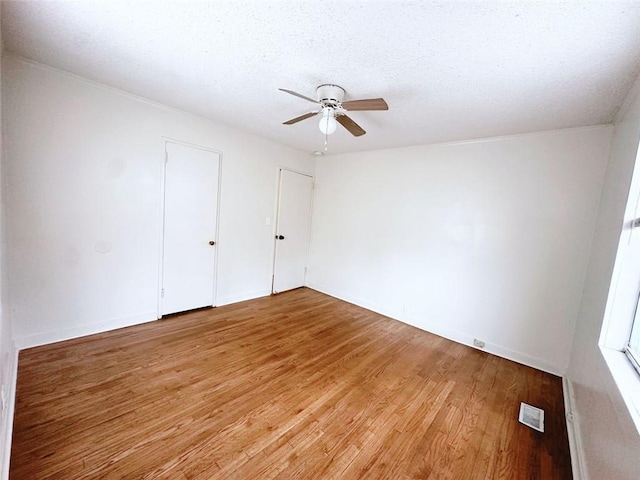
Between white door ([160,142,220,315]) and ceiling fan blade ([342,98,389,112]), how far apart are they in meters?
2.14

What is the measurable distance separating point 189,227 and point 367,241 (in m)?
2.53

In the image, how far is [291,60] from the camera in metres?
1.80

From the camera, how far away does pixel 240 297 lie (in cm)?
397

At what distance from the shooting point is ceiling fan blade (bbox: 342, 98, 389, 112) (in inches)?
71.6

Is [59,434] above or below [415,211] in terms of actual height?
below

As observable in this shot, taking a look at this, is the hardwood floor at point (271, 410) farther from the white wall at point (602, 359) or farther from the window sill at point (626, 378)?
the window sill at point (626, 378)

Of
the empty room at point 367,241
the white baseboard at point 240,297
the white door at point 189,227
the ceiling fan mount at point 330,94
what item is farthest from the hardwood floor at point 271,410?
the ceiling fan mount at point 330,94

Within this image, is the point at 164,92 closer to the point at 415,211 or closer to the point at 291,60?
the point at 291,60

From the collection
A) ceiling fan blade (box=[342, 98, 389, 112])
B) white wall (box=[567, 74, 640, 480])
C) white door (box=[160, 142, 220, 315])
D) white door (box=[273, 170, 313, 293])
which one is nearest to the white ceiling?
ceiling fan blade (box=[342, 98, 389, 112])

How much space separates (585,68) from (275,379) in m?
3.08

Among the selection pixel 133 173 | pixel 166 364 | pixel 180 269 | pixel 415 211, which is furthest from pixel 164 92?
pixel 415 211

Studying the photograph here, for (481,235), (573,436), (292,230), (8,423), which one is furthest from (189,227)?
(573,436)

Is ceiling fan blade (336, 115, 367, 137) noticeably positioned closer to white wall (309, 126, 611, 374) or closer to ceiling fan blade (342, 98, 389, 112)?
ceiling fan blade (342, 98, 389, 112)

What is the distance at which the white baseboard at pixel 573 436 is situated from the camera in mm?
1544
